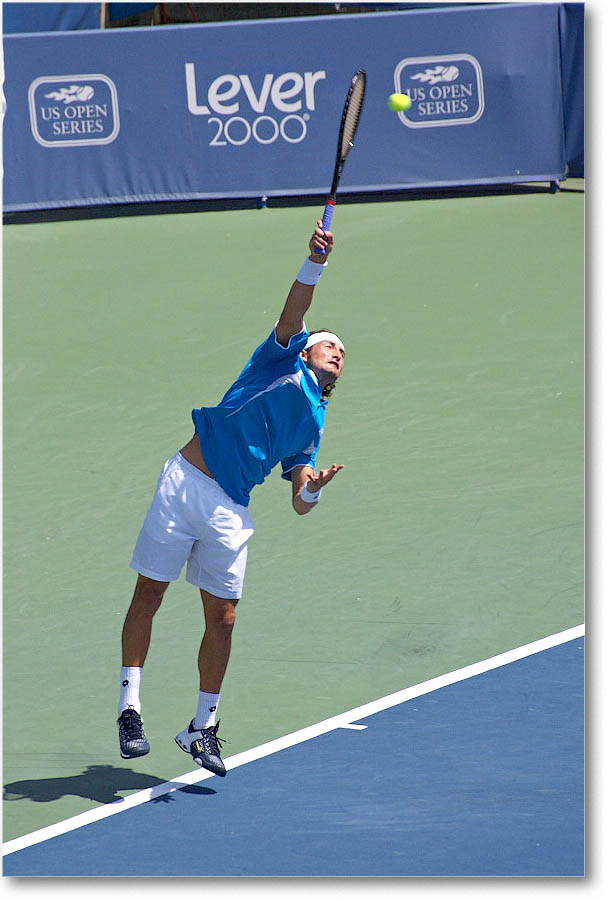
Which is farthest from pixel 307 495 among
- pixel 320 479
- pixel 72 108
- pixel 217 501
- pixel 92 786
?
pixel 72 108

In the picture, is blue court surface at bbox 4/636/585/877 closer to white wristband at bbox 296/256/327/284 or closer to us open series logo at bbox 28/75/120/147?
white wristband at bbox 296/256/327/284

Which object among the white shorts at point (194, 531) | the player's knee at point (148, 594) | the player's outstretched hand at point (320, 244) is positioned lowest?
the player's knee at point (148, 594)

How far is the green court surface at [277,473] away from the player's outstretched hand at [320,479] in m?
1.24

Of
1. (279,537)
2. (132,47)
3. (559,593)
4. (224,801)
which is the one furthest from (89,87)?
(224,801)

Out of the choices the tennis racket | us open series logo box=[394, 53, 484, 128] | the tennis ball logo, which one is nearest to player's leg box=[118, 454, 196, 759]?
the tennis racket

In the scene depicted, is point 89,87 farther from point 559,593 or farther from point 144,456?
point 559,593

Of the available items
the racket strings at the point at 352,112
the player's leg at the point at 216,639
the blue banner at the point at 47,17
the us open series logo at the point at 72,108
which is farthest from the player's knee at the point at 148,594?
the blue banner at the point at 47,17

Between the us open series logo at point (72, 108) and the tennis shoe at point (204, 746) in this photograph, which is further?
the us open series logo at point (72, 108)

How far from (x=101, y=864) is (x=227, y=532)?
57.7 inches

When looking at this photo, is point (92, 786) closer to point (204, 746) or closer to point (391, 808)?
point (204, 746)

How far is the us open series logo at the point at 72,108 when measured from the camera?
15070 mm

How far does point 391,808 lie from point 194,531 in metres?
1.44

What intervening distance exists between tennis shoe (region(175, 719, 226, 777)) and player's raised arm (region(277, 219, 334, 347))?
5.71ft

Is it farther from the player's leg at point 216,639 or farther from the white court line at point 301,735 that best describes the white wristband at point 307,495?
the white court line at point 301,735
